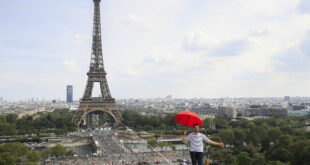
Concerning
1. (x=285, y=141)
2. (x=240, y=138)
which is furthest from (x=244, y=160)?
(x=240, y=138)

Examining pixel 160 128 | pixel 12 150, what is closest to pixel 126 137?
pixel 160 128

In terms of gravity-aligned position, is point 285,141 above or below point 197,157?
below

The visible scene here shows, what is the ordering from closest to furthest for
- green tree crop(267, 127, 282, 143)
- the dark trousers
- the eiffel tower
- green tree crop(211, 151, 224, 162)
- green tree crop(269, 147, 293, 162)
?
the dark trousers
green tree crop(269, 147, 293, 162)
green tree crop(211, 151, 224, 162)
green tree crop(267, 127, 282, 143)
the eiffel tower

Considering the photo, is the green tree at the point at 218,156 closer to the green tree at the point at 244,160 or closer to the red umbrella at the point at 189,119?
the green tree at the point at 244,160

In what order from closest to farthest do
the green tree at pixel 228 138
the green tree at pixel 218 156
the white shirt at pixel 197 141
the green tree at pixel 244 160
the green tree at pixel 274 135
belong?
the white shirt at pixel 197 141 → the green tree at pixel 244 160 → the green tree at pixel 218 156 → the green tree at pixel 228 138 → the green tree at pixel 274 135

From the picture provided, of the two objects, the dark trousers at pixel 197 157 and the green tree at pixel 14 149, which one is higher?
the dark trousers at pixel 197 157

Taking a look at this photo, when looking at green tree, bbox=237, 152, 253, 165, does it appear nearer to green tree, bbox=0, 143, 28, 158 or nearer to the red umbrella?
the red umbrella

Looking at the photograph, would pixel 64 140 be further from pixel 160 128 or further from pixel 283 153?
pixel 283 153

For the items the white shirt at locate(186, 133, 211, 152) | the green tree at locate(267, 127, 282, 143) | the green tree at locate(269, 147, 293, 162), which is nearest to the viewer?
the white shirt at locate(186, 133, 211, 152)

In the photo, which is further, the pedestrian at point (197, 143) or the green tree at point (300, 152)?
the green tree at point (300, 152)

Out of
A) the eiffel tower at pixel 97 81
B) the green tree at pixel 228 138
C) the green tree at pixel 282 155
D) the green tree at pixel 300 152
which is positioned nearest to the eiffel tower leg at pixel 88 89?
the eiffel tower at pixel 97 81

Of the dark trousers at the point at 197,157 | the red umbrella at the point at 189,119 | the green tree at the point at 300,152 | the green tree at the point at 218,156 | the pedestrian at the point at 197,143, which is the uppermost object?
the red umbrella at the point at 189,119

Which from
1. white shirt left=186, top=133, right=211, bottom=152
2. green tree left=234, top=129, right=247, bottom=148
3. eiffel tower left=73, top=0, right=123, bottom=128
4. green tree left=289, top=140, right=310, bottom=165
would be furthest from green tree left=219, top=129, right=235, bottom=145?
white shirt left=186, top=133, right=211, bottom=152

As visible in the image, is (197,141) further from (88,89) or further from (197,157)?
(88,89)
